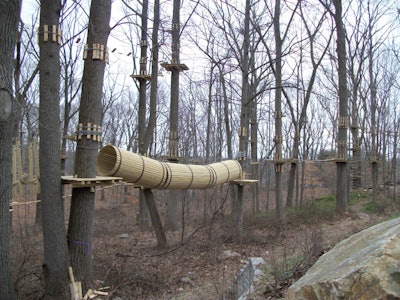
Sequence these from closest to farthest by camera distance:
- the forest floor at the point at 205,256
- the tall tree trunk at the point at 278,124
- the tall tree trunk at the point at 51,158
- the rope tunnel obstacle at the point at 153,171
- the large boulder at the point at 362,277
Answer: the large boulder at the point at 362,277 < the tall tree trunk at the point at 51,158 < the forest floor at the point at 205,256 < the rope tunnel obstacle at the point at 153,171 < the tall tree trunk at the point at 278,124

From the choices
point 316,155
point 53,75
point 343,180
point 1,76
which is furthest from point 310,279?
point 316,155

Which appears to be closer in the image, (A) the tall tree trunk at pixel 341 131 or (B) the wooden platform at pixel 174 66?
(B) the wooden platform at pixel 174 66

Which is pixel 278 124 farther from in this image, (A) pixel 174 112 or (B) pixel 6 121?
(B) pixel 6 121

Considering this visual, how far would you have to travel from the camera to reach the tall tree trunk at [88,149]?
5387 mm

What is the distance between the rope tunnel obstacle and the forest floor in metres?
1.49

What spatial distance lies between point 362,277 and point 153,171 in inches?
166

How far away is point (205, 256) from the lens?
7.98 meters

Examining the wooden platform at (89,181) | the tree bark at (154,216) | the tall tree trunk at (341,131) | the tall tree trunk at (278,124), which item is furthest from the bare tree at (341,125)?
the wooden platform at (89,181)

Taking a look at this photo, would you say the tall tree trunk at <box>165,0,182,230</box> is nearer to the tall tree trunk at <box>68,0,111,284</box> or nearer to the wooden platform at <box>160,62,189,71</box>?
the wooden platform at <box>160,62,189,71</box>

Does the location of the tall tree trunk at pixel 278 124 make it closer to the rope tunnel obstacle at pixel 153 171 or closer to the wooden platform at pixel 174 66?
the wooden platform at pixel 174 66

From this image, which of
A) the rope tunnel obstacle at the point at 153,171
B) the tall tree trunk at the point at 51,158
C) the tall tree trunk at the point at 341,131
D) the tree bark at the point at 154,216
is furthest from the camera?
the tall tree trunk at the point at 341,131

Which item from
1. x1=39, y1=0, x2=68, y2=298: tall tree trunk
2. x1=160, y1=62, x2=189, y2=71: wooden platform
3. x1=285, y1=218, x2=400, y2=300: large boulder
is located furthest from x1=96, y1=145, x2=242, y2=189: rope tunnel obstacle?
x1=160, y1=62, x2=189, y2=71: wooden platform

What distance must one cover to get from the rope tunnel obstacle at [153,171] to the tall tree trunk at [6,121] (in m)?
1.49

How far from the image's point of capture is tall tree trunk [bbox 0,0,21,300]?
434cm
